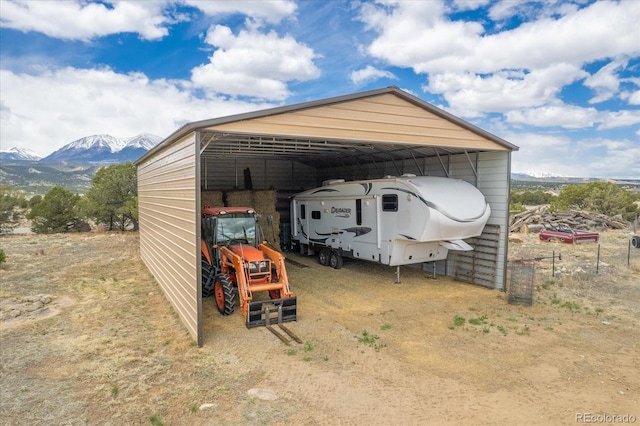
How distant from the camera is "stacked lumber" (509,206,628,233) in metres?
23.9

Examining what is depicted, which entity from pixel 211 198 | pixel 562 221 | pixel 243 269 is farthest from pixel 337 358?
pixel 562 221

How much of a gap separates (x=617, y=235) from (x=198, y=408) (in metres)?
24.5

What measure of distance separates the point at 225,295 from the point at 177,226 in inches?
68.7

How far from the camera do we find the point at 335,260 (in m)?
13.6

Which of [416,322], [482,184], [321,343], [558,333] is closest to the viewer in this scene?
[321,343]

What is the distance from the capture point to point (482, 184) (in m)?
11.0

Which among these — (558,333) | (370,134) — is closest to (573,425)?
(558,333)

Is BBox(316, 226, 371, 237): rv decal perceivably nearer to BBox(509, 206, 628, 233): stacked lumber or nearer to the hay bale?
the hay bale

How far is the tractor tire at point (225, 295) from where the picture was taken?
8164mm

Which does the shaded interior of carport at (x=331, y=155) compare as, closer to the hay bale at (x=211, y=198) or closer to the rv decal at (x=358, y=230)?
the hay bale at (x=211, y=198)

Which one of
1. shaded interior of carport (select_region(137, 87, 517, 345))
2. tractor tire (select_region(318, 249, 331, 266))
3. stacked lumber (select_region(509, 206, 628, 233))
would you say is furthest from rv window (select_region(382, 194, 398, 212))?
stacked lumber (select_region(509, 206, 628, 233))

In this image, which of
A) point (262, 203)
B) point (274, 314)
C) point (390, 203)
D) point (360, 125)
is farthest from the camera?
point (262, 203)

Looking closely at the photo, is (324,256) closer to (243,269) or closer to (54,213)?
(243,269)

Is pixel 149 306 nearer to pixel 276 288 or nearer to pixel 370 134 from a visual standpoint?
pixel 276 288
